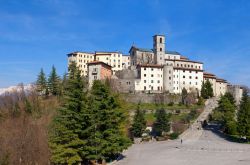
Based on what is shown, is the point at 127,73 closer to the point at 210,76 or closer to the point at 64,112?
the point at 210,76

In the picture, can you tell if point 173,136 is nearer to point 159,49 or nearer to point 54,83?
point 54,83

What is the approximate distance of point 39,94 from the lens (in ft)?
293

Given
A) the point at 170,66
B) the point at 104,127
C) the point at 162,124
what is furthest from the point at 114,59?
the point at 104,127

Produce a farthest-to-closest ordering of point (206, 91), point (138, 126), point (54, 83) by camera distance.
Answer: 1. point (206, 91)
2. point (54, 83)
3. point (138, 126)

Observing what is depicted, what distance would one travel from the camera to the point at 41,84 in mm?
89188

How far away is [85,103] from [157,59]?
70.5 metres

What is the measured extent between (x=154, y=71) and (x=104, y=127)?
198 feet

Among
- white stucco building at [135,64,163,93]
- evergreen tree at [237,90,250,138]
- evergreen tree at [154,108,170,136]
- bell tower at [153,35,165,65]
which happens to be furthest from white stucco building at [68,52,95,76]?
evergreen tree at [237,90,250,138]

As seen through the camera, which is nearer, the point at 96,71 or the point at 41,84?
the point at 41,84

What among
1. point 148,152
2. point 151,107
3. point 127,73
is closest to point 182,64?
point 127,73

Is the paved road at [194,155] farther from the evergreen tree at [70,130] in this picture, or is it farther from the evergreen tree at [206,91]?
the evergreen tree at [206,91]

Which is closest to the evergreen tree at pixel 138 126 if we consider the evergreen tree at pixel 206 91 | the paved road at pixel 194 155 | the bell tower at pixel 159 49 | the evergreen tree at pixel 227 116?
the paved road at pixel 194 155

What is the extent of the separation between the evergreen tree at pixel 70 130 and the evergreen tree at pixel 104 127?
42.5 inches

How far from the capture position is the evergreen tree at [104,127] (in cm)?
→ 3553
